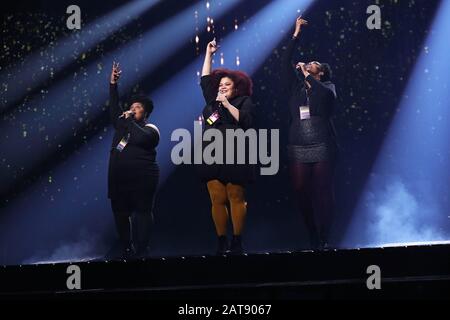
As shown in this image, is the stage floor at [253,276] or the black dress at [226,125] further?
the black dress at [226,125]

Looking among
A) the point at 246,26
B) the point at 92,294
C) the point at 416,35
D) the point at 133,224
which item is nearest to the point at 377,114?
the point at 416,35

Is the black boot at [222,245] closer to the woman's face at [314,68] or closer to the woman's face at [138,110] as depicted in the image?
the woman's face at [138,110]

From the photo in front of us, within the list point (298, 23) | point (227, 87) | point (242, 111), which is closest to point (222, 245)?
point (242, 111)

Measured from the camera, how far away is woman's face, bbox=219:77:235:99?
16.3 feet

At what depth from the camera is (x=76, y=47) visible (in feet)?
16.6

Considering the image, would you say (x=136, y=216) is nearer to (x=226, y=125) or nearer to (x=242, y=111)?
(x=226, y=125)

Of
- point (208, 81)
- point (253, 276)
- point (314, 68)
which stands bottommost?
point (253, 276)

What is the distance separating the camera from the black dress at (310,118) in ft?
16.6

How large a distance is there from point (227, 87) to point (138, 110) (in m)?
0.50

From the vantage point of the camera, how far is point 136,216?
199 inches

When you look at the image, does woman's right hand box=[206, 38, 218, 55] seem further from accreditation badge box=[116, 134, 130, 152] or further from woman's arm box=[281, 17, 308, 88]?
accreditation badge box=[116, 134, 130, 152]

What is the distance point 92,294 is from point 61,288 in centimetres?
16

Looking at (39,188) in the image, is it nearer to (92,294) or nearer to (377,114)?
(92,294)

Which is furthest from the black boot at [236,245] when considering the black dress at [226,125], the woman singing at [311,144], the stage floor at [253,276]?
the woman singing at [311,144]
